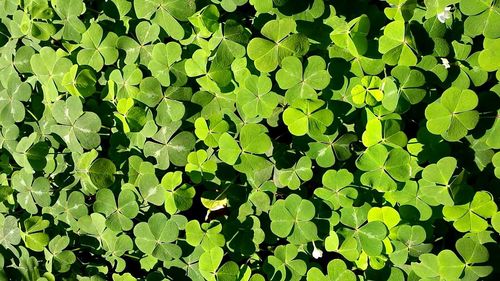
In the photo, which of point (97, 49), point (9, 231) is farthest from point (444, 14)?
point (9, 231)

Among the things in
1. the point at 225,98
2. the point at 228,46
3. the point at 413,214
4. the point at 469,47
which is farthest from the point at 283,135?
the point at 469,47

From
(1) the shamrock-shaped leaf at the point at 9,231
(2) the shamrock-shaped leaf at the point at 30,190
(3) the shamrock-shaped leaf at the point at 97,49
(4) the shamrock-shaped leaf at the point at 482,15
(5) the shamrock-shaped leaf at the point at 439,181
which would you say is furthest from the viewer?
(1) the shamrock-shaped leaf at the point at 9,231

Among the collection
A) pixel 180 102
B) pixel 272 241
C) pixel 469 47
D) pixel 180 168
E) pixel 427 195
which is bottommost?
pixel 272 241

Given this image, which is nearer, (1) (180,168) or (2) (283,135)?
(2) (283,135)

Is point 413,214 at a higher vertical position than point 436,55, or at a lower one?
lower

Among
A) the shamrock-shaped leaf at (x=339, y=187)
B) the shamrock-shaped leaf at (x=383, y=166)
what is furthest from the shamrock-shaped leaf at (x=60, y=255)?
the shamrock-shaped leaf at (x=383, y=166)

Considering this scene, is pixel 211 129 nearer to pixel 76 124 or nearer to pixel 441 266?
pixel 76 124

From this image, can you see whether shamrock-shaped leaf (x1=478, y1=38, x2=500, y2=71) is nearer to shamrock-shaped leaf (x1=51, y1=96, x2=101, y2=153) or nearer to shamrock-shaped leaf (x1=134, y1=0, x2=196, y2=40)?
shamrock-shaped leaf (x1=134, y1=0, x2=196, y2=40)

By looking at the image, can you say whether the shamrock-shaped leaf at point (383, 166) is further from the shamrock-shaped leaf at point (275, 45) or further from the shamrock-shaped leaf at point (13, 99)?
the shamrock-shaped leaf at point (13, 99)

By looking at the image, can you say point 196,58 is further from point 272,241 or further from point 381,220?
point 381,220
